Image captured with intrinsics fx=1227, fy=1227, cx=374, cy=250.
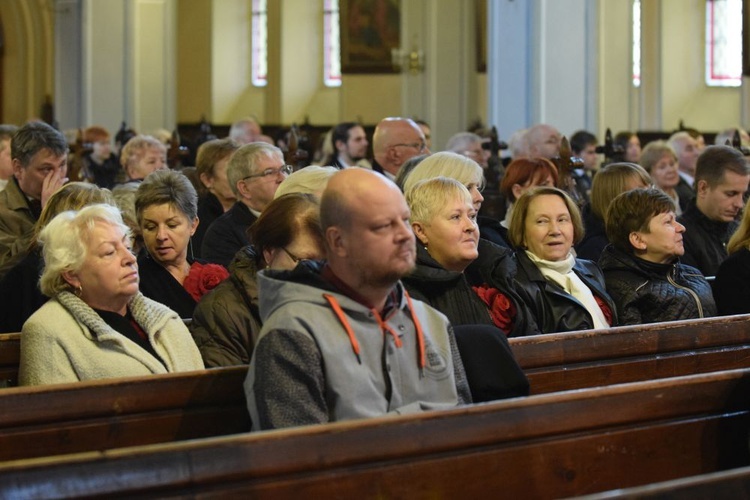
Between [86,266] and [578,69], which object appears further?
[578,69]

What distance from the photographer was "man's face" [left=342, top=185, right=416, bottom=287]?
3068mm

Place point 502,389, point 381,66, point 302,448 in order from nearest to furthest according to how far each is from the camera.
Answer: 1. point 302,448
2. point 502,389
3. point 381,66

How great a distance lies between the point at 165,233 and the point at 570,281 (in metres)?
1.62

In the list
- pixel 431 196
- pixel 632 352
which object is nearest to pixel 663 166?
pixel 431 196

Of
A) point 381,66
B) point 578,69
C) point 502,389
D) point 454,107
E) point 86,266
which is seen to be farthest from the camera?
point 381,66

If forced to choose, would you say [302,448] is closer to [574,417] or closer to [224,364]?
[574,417]

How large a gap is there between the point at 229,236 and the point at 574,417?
306cm

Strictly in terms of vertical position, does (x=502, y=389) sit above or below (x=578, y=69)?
below

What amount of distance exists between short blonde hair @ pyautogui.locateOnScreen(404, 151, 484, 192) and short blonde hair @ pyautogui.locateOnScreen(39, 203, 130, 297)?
1705 millimetres

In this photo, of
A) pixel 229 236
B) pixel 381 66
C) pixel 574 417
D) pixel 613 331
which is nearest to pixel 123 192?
pixel 229 236

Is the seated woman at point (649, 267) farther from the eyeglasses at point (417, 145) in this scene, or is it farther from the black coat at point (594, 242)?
the eyeglasses at point (417, 145)

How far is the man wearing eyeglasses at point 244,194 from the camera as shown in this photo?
18.8 feet

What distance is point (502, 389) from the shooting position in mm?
3420

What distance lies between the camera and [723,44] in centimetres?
1748
